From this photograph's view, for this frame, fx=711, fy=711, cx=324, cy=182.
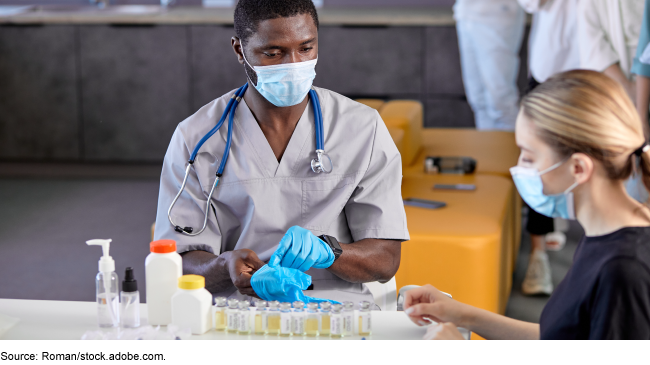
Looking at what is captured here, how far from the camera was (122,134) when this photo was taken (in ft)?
15.0

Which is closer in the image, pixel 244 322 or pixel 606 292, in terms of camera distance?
pixel 606 292

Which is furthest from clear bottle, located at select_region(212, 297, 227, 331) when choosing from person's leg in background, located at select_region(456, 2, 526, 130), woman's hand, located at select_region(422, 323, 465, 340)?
person's leg in background, located at select_region(456, 2, 526, 130)

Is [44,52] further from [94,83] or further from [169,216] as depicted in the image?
[169,216]

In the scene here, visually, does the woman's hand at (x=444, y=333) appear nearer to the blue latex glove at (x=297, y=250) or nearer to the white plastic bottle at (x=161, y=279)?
the blue latex glove at (x=297, y=250)

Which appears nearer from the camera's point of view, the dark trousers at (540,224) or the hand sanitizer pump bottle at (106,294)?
the hand sanitizer pump bottle at (106,294)

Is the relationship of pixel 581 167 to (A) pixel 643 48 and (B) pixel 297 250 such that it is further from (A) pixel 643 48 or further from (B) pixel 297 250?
(A) pixel 643 48

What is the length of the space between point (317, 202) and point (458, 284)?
724mm

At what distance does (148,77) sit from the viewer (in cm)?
450

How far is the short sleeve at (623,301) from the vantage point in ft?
3.04

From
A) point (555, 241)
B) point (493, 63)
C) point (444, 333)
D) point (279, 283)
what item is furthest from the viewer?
point (493, 63)

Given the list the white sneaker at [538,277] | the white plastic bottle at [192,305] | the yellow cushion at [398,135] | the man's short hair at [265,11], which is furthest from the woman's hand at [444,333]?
the white sneaker at [538,277]

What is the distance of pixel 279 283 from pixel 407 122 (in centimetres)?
181

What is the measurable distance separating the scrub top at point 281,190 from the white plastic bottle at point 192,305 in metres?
0.35

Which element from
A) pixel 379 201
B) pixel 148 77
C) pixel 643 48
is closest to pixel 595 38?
pixel 643 48
